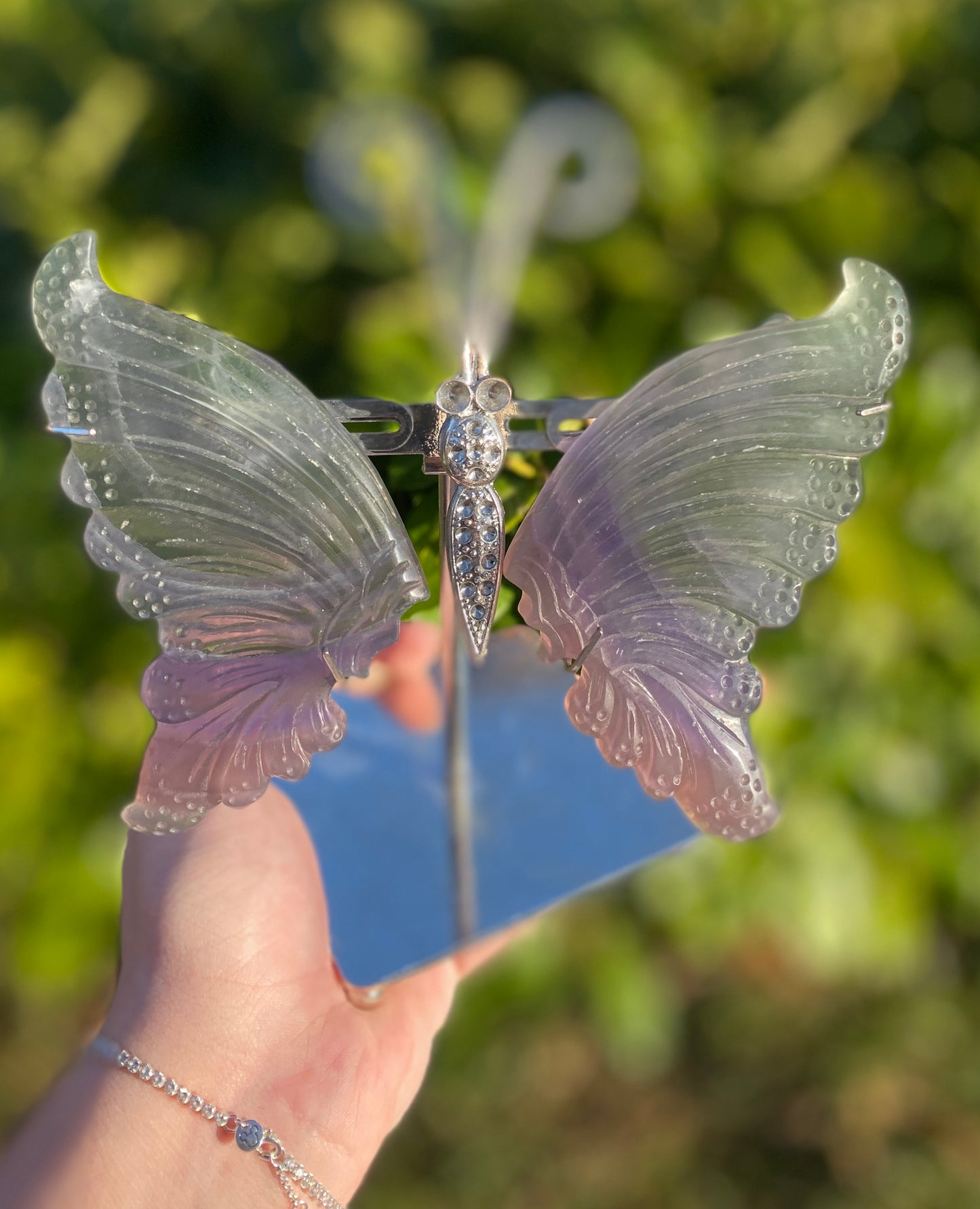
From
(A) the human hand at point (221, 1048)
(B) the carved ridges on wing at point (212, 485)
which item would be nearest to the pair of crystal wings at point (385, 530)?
(B) the carved ridges on wing at point (212, 485)

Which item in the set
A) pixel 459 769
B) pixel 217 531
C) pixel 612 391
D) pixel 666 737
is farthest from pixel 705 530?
pixel 612 391

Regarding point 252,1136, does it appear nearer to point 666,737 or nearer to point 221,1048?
point 221,1048

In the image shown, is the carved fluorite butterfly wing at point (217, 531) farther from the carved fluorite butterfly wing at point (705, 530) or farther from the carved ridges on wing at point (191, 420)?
the carved fluorite butterfly wing at point (705, 530)

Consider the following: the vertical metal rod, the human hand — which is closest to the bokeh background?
the vertical metal rod

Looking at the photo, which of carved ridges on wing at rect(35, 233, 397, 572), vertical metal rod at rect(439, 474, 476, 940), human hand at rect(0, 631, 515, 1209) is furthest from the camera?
vertical metal rod at rect(439, 474, 476, 940)

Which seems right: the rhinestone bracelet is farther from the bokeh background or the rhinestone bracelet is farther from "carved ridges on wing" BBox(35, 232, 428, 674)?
the bokeh background

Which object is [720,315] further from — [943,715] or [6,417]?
[6,417]
